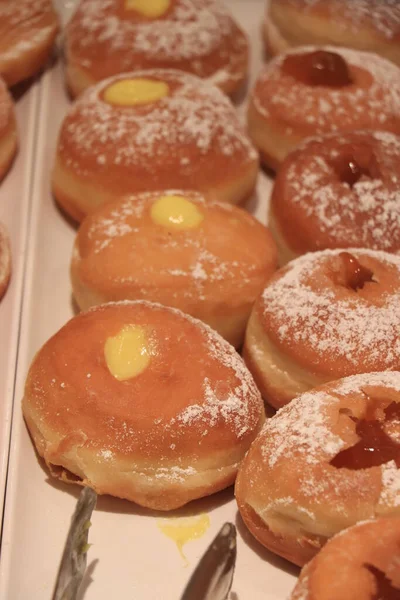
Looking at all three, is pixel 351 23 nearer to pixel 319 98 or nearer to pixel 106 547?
pixel 319 98

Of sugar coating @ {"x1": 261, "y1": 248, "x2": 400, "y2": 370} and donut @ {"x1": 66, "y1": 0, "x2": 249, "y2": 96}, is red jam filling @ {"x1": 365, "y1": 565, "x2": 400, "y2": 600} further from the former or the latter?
donut @ {"x1": 66, "y1": 0, "x2": 249, "y2": 96}

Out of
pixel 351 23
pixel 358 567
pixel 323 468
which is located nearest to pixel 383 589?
pixel 358 567

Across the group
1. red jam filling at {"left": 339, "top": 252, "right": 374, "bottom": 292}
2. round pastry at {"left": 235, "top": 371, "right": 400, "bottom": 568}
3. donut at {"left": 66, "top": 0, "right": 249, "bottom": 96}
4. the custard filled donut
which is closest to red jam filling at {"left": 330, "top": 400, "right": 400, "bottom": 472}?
round pastry at {"left": 235, "top": 371, "right": 400, "bottom": 568}

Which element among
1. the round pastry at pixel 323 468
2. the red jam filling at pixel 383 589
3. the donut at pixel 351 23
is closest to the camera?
the red jam filling at pixel 383 589

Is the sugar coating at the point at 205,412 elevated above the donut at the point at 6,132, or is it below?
below

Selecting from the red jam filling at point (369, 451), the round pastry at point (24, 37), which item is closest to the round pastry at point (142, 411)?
the red jam filling at point (369, 451)

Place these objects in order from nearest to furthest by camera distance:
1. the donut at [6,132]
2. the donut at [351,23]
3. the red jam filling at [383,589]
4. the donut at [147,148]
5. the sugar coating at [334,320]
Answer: the red jam filling at [383,589] < the sugar coating at [334,320] < the donut at [147,148] < the donut at [6,132] < the donut at [351,23]

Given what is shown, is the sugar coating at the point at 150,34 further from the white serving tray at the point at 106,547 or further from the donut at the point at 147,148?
the white serving tray at the point at 106,547
